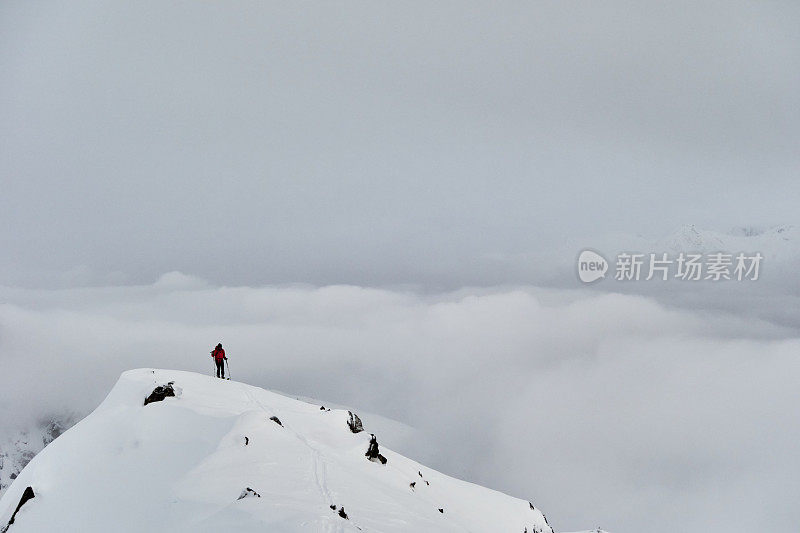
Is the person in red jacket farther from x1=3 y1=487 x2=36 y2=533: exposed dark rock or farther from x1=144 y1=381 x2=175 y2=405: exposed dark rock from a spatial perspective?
x1=3 y1=487 x2=36 y2=533: exposed dark rock

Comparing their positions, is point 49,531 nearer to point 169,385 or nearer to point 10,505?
point 10,505

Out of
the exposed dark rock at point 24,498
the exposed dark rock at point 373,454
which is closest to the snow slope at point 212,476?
the exposed dark rock at point 24,498

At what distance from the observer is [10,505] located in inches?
889

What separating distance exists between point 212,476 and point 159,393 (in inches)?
495

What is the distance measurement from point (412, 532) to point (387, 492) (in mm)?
5813

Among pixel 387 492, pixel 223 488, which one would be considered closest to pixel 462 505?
pixel 387 492

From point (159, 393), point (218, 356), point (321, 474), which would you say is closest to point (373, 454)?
point (321, 474)

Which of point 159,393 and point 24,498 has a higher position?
point 159,393

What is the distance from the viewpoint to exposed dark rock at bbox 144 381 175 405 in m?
28.2

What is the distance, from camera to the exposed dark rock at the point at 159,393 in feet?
92.4

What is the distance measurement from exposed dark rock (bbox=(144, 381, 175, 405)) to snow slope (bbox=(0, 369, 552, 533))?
27.8 inches

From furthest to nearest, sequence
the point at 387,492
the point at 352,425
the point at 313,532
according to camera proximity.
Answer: the point at 352,425 → the point at 387,492 → the point at 313,532

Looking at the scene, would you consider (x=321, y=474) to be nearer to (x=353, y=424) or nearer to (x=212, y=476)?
(x=212, y=476)

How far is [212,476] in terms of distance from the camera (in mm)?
18406
